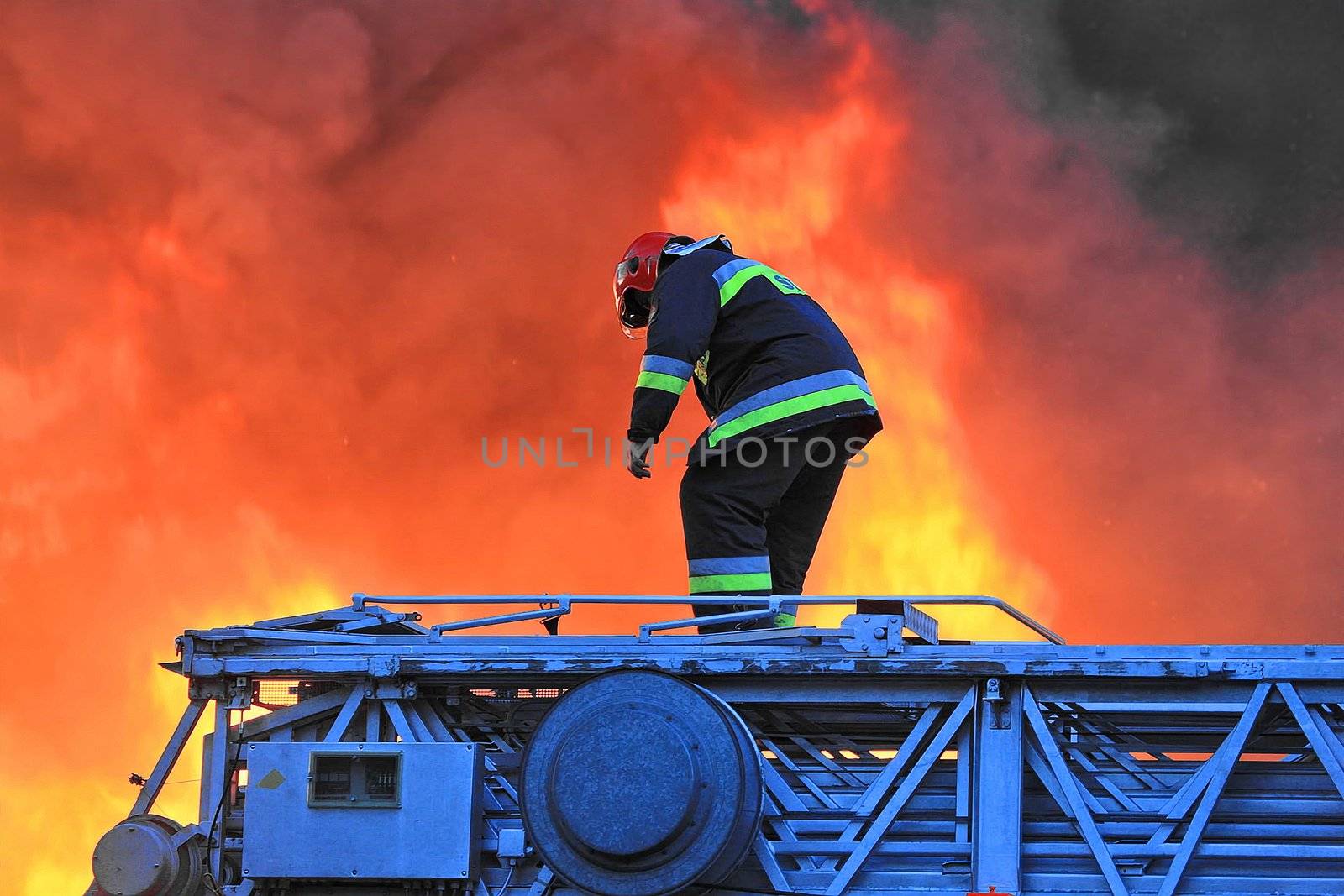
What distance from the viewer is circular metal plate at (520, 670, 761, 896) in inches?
184

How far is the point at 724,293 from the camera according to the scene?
234 inches

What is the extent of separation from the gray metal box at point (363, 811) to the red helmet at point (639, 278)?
2.12m

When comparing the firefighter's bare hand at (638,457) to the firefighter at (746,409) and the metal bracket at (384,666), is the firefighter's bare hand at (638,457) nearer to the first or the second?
the firefighter at (746,409)

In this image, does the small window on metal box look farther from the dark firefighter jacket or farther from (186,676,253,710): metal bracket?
the dark firefighter jacket

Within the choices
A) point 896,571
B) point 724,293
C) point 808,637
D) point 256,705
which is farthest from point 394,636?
point 896,571

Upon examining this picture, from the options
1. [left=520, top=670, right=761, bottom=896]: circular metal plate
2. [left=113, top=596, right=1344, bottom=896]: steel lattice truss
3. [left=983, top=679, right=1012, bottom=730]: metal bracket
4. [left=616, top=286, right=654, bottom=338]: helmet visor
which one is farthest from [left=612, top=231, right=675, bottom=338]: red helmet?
[left=983, top=679, right=1012, bottom=730]: metal bracket

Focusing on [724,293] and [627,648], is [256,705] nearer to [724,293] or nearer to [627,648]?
[627,648]

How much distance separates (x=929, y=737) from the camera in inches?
195

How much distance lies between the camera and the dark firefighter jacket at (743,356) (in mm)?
5695

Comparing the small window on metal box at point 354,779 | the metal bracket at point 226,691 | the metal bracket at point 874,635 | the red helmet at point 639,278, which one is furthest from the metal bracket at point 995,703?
the metal bracket at point 226,691

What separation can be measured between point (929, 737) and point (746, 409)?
1.46m

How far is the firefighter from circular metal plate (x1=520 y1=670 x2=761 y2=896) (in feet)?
2.31

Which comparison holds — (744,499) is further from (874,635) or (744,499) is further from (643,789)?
(643,789)

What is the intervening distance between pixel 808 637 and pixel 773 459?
1.01 m
